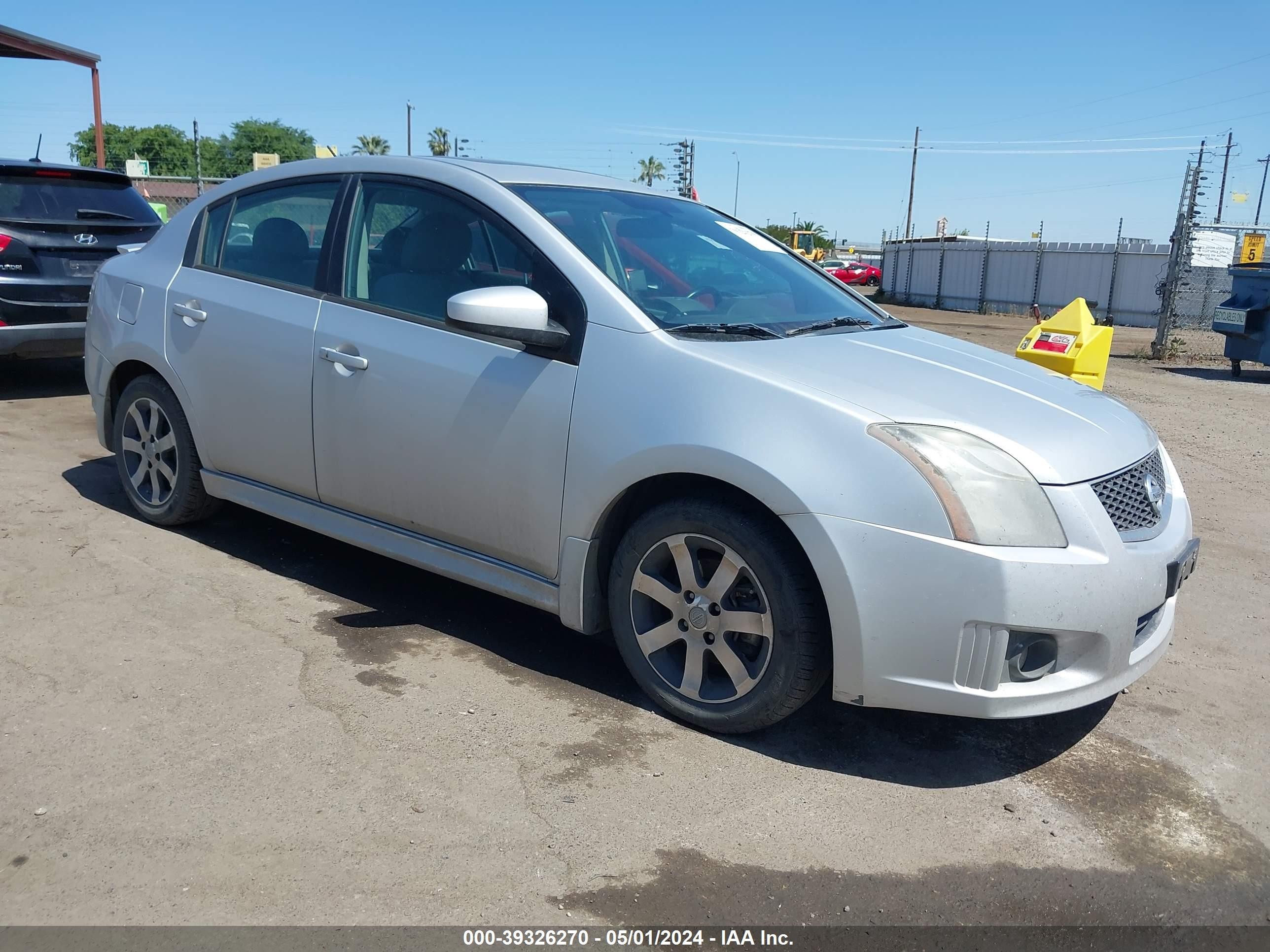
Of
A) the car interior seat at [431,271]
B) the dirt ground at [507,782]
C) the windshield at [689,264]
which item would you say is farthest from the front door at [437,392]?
the dirt ground at [507,782]

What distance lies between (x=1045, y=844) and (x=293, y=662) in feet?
8.13

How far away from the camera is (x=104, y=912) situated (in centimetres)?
240

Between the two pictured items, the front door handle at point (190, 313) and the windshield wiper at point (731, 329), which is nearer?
the windshield wiper at point (731, 329)

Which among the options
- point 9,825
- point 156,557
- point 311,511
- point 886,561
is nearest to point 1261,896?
point 886,561

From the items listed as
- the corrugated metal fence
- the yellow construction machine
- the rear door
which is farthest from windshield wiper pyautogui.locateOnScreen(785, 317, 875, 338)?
the yellow construction machine

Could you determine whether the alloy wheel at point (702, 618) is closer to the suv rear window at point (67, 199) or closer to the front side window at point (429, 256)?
the front side window at point (429, 256)

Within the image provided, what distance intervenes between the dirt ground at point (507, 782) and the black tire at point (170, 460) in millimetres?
402

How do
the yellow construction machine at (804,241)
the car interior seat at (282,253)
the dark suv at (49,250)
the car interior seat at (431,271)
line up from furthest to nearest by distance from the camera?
the yellow construction machine at (804,241) → the dark suv at (49,250) → the car interior seat at (282,253) → the car interior seat at (431,271)

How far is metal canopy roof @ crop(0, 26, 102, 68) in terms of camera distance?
1406 cm

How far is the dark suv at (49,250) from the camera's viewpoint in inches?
296

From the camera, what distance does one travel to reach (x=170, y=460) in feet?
16.2

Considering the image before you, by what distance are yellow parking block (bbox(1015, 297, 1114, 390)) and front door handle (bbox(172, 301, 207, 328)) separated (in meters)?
4.45

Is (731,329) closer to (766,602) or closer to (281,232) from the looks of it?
(766,602)

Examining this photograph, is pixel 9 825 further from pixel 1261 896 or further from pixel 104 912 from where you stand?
pixel 1261 896
